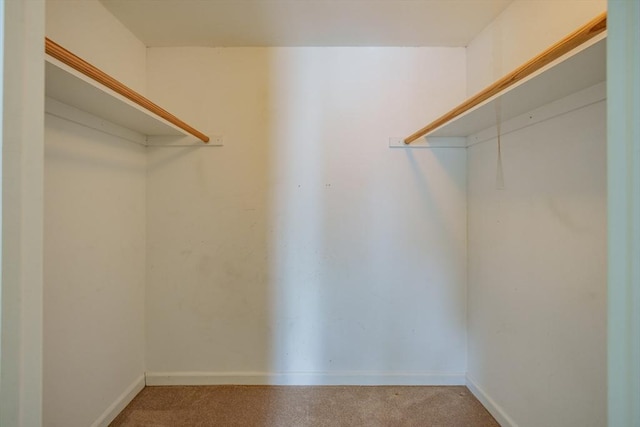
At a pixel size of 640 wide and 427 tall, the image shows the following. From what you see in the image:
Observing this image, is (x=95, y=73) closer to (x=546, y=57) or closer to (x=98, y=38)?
(x=98, y=38)

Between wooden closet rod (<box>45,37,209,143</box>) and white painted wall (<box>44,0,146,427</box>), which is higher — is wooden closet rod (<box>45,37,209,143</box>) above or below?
above

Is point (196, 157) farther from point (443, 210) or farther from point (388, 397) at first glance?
point (388, 397)

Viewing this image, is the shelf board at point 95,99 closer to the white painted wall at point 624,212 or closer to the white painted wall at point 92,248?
the white painted wall at point 92,248

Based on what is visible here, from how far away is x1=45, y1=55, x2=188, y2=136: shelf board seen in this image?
2.96 feet

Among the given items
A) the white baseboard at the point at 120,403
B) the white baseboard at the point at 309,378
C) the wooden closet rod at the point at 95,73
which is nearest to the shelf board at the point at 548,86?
the wooden closet rod at the point at 95,73

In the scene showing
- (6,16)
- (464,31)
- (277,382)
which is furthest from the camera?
(277,382)

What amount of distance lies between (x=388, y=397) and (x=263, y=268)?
112 cm

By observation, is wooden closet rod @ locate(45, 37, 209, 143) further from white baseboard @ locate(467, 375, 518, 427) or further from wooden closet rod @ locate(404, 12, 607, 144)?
white baseboard @ locate(467, 375, 518, 427)

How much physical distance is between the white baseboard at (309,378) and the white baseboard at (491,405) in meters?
0.08

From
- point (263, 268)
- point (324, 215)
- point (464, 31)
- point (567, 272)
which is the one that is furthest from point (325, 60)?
point (567, 272)

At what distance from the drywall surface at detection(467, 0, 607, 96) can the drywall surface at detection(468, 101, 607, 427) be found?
37cm

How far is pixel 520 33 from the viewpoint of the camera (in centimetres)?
132

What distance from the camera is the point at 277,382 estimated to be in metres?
1.73

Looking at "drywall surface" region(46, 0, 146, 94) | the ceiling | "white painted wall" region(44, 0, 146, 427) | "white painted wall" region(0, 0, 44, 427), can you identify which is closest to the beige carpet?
"white painted wall" region(44, 0, 146, 427)
